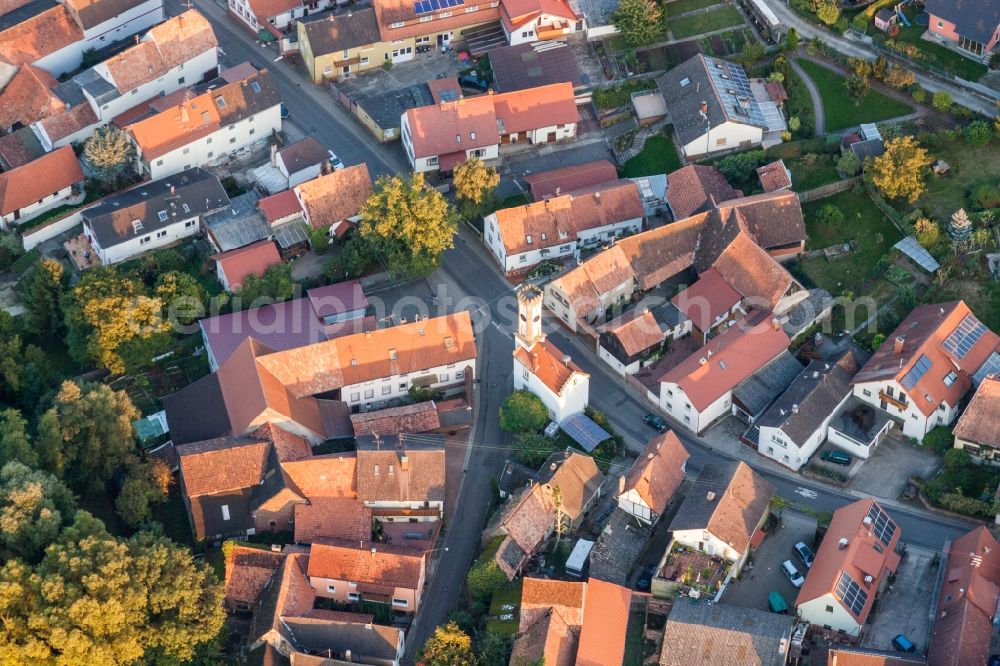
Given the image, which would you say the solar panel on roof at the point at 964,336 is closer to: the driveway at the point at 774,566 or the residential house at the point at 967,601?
the residential house at the point at 967,601

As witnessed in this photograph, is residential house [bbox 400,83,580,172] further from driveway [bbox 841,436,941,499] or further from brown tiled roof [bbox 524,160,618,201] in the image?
driveway [bbox 841,436,941,499]

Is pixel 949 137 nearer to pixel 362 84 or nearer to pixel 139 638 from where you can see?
pixel 362 84

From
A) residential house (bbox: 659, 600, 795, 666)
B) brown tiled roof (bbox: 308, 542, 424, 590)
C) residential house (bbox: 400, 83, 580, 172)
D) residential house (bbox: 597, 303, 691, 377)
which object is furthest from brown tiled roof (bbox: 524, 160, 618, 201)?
residential house (bbox: 659, 600, 795, 666)

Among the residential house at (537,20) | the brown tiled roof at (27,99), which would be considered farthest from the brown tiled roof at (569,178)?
the brown tiled roof at (27,99)

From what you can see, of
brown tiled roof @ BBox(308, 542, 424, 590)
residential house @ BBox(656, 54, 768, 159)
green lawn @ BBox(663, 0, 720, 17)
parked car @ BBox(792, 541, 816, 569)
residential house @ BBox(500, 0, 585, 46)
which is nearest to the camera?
parked car @ BBox(792, 541, 816, 569)

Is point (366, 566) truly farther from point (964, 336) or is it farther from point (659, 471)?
point (964, 336)

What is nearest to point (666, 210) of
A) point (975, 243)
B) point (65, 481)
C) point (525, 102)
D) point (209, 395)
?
point (525, 102)
